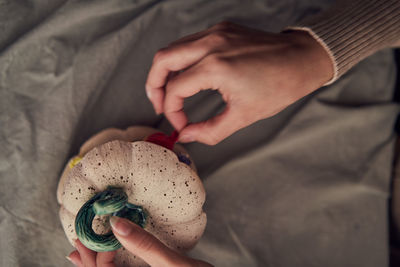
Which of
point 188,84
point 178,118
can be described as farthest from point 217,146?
point 188,84

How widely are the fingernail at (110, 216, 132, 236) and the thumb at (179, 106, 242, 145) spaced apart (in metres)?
0.24

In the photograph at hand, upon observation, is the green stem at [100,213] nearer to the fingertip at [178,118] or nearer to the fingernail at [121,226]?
the fingernail at [121,226]

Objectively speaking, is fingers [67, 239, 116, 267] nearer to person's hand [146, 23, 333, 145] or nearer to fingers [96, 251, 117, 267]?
fingers [96, 251, 117, 267]

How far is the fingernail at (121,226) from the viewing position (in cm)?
44

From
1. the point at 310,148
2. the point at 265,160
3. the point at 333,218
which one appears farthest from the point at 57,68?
the point at 333,218

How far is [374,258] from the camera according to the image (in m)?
0.78

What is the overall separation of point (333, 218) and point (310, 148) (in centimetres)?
21

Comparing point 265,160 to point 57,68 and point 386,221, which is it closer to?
point 386,221

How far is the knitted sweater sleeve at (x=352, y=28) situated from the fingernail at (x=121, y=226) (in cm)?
53

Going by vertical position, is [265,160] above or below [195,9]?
below

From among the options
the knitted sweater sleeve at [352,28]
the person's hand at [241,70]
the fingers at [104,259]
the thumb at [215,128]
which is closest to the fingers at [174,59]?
the person's hand at [241,70]

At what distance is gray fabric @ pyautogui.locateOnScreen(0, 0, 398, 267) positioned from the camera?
72 cm

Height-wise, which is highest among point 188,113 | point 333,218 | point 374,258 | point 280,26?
point 280,26

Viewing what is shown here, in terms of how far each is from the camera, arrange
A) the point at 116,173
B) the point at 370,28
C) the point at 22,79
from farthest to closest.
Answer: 1. the point at 22,79
2. the point at 370,28
3. the point at 116,173
